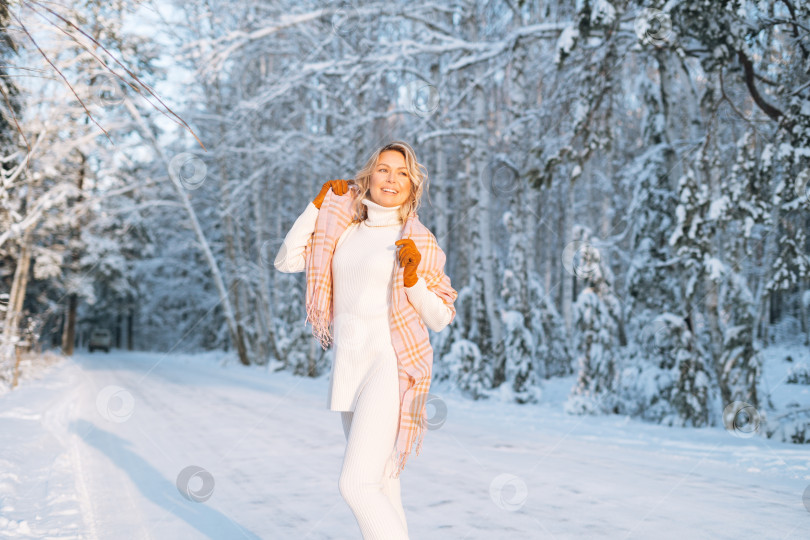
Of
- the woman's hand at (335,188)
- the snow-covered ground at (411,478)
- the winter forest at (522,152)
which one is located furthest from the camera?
the winter forest at (522,152)

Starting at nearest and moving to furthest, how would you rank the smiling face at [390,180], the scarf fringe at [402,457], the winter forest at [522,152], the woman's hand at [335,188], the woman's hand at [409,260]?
1. the woman's hand at [409,260]
2. the scarf fringe at [402,457]
3. the smiling face at [390,180]
4. the woman's hand at [335,188]
5. the winter forest at [522,152]

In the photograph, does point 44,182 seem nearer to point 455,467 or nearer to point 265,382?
point 265,382

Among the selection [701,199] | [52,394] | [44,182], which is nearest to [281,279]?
[44,182]

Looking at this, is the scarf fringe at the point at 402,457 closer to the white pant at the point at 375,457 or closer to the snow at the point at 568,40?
the white pant at the point at 375,457

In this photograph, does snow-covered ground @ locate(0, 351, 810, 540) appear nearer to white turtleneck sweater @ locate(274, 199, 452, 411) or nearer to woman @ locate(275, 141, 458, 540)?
woman @ locate(275, 141, 458, 540)

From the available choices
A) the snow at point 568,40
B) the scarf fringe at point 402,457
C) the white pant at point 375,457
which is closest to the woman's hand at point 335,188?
the white pant at point 375,457

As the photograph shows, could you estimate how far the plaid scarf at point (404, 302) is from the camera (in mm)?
2699

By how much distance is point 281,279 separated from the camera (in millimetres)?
23203

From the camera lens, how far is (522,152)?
14.9 m

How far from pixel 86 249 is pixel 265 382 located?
16.6 metres

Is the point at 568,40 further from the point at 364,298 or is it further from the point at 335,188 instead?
the point at 364,298

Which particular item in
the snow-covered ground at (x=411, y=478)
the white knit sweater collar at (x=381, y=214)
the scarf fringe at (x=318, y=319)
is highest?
the white knit sweater collar at (x=381, y=214)

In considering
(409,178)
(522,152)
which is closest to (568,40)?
(409,178)

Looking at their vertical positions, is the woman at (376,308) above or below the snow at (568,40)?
below
